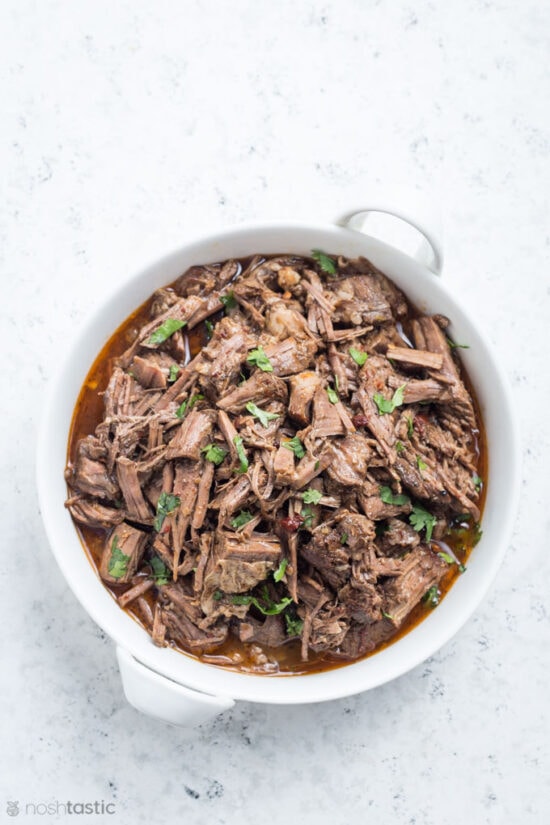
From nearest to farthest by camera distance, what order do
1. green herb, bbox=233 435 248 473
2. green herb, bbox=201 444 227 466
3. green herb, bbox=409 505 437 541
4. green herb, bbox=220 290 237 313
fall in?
1. green herb, bbox=233 435 248 473
2. green herb, bbox=201 444 227 466
3. green herb, bbox=409 505 437 541
4. green herb, bbox=220 290 237 313

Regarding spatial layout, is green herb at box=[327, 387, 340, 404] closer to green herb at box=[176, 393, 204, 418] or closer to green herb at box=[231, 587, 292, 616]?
green herb at box=[176, 393, 204, 418]

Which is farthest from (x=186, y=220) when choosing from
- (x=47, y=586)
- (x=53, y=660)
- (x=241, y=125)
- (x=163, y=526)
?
(x=53, y=660)

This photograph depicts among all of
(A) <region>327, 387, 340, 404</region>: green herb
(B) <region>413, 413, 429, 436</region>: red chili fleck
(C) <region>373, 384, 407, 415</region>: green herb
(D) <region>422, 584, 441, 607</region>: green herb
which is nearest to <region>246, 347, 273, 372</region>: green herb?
(A) <region>327, 387, 340, 404</region>: green herb

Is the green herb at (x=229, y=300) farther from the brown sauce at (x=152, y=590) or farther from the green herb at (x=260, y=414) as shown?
the green herb at (x=260, y=414)

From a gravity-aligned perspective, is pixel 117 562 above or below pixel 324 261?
below

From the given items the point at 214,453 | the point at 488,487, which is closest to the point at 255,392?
the point at 214,453

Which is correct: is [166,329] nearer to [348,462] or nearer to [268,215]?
[268,215]

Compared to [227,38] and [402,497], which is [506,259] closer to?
[402,497]
